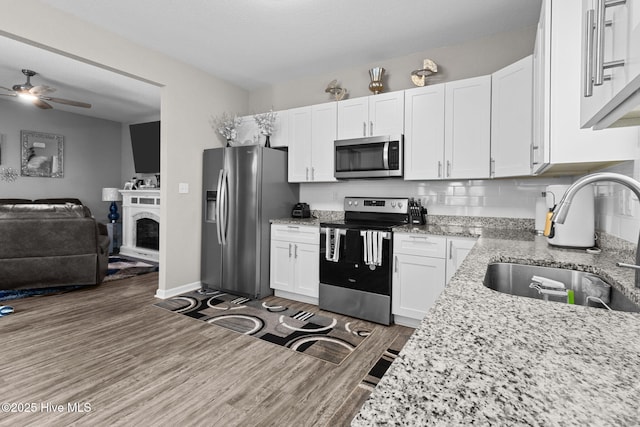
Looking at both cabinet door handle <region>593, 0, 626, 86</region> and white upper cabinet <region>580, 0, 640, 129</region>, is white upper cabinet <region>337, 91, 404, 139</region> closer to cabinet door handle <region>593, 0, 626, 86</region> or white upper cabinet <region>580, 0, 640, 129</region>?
white upper cabinet <region>580, 0, 640, 129</region>

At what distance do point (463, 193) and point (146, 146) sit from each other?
5776 mm

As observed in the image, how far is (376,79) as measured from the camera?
3359 millimetres

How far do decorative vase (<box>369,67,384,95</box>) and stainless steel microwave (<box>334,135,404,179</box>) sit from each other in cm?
61

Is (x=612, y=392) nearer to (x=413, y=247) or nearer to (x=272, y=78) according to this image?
(x=413, y=247)

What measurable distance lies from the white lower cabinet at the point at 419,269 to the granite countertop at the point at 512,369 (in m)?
1.81

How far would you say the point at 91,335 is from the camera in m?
2.55

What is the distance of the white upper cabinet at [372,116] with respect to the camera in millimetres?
3111

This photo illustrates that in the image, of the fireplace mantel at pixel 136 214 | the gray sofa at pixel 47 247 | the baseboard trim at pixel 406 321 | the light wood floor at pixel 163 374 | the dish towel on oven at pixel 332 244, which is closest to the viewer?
the light wood floor at pixel 163 374

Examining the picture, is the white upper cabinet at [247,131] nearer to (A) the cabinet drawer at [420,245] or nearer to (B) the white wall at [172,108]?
(B) the white wall at [172,108]

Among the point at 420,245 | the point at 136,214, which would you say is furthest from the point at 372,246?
the point at 136,214

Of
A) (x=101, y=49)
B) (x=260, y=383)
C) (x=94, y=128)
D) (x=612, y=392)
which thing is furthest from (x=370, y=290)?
(x=94, y=128)

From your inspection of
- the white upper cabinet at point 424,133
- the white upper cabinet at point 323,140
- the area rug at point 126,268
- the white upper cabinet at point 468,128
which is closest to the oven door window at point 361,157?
the white upper cabinet at point 323,140

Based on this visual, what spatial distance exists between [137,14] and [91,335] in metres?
2.65

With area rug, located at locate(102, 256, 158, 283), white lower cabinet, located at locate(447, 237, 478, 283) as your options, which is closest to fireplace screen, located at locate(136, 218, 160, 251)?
area rug, located at locate(102, 256, 158, 283)
